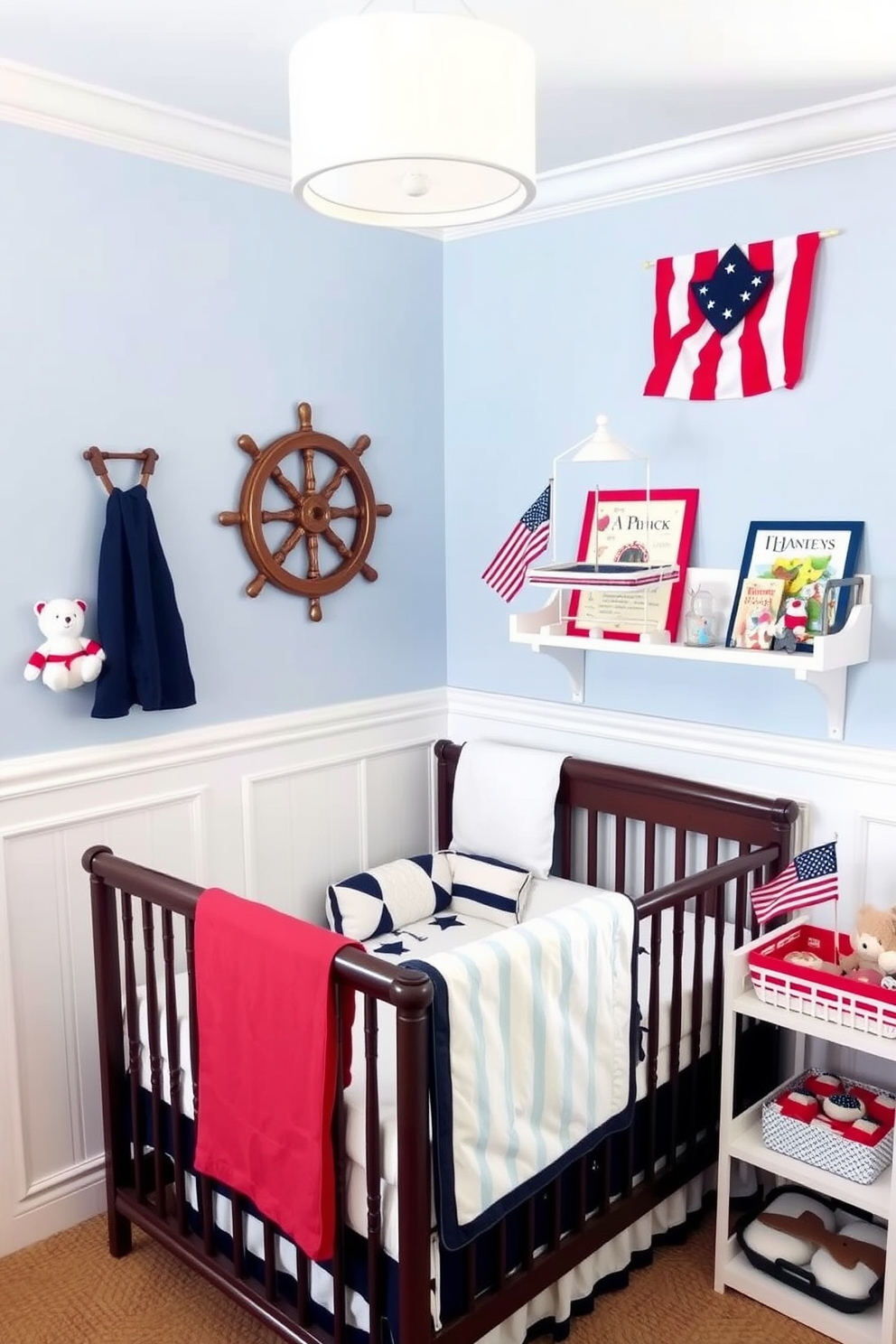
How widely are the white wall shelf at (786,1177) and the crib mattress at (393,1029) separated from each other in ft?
0.44

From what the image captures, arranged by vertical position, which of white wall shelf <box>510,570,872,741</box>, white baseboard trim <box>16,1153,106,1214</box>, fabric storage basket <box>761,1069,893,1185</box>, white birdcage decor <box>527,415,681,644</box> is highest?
white birdcage decor <box>527,415,681,644</box>

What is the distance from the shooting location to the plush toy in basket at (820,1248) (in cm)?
207

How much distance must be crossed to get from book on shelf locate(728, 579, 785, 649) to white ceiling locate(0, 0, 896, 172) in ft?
2.99

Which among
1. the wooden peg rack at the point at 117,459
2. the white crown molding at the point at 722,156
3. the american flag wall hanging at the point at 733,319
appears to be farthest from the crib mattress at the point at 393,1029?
the white crown molding at the point at 722,156

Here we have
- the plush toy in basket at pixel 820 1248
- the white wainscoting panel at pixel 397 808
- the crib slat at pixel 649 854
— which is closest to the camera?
the plush toy in basket at pixel 820 1248

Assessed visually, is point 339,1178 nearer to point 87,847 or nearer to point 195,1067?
point 195,1067

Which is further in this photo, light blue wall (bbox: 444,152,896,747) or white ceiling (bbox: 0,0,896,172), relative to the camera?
light blue wall (bbox: 444,152,896,747)

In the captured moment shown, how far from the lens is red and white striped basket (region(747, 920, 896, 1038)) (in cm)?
196

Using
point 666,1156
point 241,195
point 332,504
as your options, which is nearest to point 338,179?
point 241,195

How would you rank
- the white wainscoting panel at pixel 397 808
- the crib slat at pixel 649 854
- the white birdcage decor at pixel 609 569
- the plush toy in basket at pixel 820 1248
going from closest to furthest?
the plush toy in basket at pixel 820 1248, the white birdcage decor at pixel 609 569, the crib slat at pixel 649 854, the white wainscoting panel at pixel 397 808

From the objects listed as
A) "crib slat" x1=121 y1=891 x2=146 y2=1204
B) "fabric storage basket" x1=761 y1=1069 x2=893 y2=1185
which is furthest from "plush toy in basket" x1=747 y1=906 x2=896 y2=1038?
"crib slat" x1=121 y1=891 x2=146 y2=1204

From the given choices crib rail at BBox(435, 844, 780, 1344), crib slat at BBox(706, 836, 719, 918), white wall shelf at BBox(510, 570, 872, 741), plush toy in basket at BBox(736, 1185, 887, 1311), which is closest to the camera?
crib rail at BBox(435, 844, 780, 1344)

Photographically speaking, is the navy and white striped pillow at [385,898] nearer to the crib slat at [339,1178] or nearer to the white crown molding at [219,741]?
the white crown molding at [219,741]

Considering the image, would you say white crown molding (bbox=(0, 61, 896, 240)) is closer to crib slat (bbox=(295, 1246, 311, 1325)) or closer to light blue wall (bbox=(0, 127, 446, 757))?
light blue wall (bbox=(0, 127, 446, 757))
